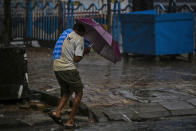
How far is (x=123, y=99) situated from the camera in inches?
360

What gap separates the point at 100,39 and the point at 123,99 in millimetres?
1870

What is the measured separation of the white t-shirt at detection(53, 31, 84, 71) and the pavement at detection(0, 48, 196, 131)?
92cm

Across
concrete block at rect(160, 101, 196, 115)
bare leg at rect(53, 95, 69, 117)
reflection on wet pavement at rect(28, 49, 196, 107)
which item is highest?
bare leg at rect(53, 95, 69, 117)

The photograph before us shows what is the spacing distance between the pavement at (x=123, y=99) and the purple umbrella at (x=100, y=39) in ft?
3.24

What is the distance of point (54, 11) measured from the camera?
18.9 metres

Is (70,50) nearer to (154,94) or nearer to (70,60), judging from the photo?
(70,60)

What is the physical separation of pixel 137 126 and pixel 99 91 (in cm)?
257

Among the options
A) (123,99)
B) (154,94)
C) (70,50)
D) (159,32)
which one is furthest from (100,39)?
(159,32)

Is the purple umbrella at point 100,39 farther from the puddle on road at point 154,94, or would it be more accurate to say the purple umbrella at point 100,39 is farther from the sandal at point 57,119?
the puddle on road at point 154,94

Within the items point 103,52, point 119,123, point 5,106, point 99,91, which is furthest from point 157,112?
point 5,106

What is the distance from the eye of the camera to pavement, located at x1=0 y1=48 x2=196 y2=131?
766cm

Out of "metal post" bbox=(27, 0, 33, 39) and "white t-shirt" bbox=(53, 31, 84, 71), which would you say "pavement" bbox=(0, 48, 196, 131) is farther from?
"metal post" bbox=(27, 0, 33, 39)

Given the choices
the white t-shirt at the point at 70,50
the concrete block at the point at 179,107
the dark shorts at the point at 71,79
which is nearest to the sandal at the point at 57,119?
the dark shorts at the point at 71,79

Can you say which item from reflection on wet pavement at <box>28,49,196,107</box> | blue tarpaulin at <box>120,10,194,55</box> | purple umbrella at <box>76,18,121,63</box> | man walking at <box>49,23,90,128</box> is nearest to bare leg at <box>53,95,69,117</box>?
man walking at <box>49,23,90,128</box>
